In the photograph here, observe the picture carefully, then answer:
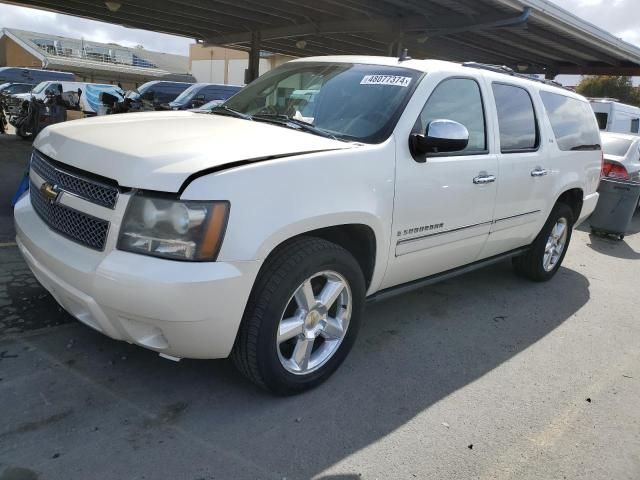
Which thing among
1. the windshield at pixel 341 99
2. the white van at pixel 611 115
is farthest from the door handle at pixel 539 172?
the white van at pixel 611 115

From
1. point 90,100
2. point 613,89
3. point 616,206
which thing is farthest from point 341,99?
point 613,89

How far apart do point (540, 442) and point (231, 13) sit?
13692 millimetres

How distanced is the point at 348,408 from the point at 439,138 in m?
1.64

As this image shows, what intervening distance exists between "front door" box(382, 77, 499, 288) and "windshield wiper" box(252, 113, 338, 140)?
18.1 inches

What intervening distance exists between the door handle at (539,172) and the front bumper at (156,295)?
2.94m

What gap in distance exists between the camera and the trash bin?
7.57 m

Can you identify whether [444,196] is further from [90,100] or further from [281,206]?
[90,100]

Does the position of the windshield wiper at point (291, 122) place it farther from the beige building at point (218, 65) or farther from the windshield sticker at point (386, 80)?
the beige building at point (218, 65)

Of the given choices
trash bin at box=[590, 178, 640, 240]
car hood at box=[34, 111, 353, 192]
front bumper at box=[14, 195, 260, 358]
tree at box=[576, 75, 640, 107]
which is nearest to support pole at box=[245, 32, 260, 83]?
trash bin at box=[590, 178, 640, 240]

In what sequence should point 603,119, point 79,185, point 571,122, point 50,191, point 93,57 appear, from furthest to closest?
point 93,57, point 603,119, point 571,122, point 50,191, point 79,185

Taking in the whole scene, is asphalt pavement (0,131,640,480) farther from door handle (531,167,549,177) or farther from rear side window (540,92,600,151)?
rear side window (540,92,600,151)

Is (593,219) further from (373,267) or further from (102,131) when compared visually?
(102,131)

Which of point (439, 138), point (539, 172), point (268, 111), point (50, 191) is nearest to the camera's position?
point (50, 191)

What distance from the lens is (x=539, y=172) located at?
4.60m
